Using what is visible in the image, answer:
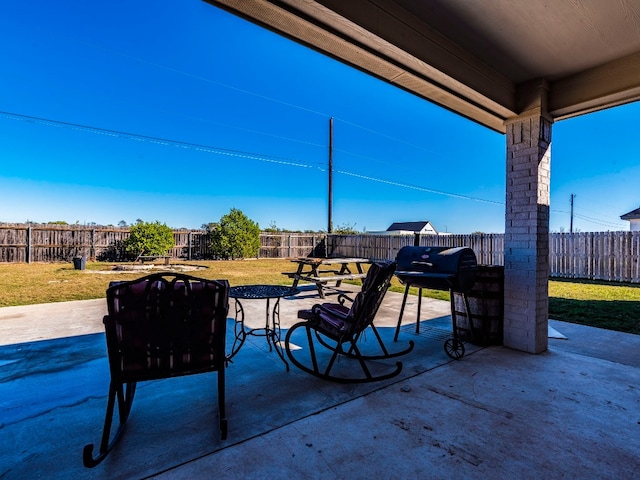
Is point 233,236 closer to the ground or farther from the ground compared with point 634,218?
closer to the ground

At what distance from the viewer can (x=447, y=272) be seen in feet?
11.0

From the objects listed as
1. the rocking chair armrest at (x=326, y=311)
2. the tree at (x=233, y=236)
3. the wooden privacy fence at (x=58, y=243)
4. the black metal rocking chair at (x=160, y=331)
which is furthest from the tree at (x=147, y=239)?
the black metal rocking chair at (x=160, y=331)

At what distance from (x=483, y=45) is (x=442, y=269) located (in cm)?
212

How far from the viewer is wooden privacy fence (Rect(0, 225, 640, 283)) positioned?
9148mm

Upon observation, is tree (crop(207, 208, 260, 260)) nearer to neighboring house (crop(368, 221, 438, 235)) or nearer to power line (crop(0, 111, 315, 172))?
power line (crop(0, 111, 315, 172))

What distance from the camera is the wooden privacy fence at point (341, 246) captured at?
360 inches

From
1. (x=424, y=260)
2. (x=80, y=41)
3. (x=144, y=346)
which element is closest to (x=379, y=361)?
(x=424, y=260)

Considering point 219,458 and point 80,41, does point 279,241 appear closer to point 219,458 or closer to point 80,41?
point 80,41

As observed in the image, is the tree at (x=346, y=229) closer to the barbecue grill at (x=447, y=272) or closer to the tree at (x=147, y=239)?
the tree at (x=147, y=239)

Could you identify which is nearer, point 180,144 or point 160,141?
point 160,141

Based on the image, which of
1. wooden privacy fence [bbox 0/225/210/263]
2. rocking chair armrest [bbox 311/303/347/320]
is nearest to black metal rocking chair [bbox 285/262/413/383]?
rocking chair armrest [bbox 311/303/347/320]

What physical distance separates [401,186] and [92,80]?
1937cm

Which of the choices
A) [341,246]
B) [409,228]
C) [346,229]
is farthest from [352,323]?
[409,228]

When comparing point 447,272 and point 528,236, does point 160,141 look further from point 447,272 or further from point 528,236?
point 528,236
